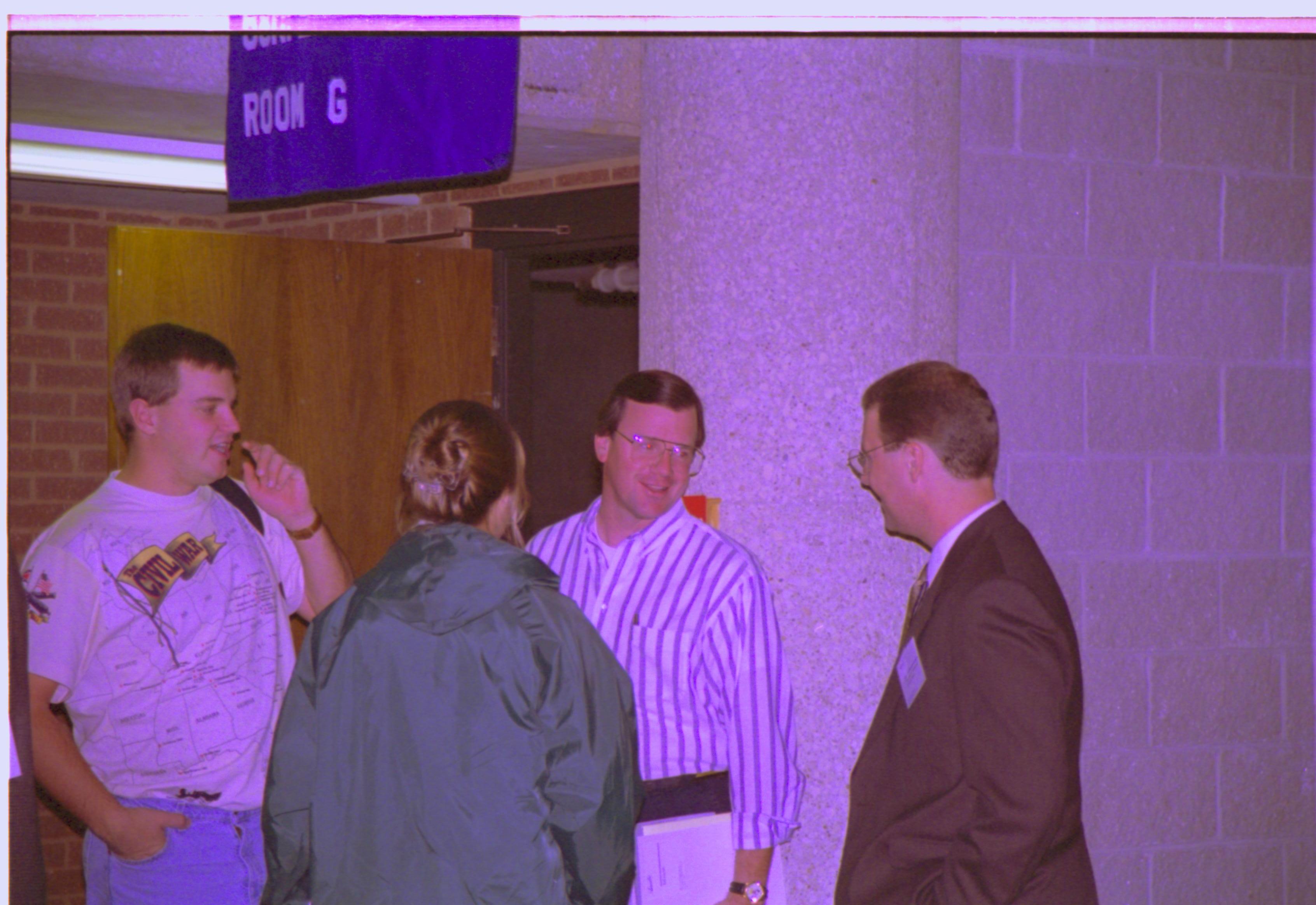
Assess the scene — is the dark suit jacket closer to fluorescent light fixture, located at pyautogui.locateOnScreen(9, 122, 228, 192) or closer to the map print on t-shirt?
the map print on t-shirt

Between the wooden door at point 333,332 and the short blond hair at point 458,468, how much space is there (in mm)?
2141

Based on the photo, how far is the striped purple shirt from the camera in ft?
8.84

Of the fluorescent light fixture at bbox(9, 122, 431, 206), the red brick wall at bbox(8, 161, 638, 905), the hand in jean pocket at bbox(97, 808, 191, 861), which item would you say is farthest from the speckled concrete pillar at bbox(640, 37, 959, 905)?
the red brick wall at bbox(8, 161, 638, 905)

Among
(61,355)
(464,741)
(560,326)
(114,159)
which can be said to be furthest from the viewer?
(560,326)

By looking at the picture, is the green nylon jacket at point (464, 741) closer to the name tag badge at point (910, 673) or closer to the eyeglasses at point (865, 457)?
the name tag badge at point (910, 673)

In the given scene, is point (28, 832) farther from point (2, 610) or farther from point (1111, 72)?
point (1111, 72)

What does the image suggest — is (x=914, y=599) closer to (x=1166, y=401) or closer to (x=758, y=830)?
(x=758, y=830)

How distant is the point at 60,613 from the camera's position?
106 inches

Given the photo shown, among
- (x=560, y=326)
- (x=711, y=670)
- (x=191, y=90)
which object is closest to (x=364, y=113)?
(x=191, y=90)

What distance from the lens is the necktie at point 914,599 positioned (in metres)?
2.49

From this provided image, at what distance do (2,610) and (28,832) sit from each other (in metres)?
0.32

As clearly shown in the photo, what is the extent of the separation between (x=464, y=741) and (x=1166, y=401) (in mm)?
2366

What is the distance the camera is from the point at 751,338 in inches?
121

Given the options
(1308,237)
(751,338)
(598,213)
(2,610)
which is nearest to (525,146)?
(598,213)
